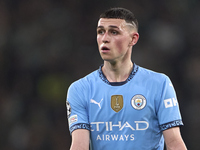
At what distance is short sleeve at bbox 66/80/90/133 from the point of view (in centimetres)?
412

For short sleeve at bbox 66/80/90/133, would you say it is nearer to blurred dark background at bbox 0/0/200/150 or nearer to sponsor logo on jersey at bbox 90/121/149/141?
sponsor logo on jersey at bbox 90/121/149/141

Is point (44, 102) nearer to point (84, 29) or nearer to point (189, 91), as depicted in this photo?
point (84, 29)

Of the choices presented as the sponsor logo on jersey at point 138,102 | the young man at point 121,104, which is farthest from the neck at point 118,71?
the sponsor logo on jersey at point 138,102

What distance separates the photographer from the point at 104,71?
4.36 meters

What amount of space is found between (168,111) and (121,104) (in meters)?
0.40

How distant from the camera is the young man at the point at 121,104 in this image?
4.05 m

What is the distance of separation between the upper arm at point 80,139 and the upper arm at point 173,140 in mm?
657

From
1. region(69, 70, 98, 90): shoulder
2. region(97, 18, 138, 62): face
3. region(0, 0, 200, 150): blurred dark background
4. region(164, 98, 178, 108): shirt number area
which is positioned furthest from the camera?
region(0, 0, 200, 150): blurred dark background

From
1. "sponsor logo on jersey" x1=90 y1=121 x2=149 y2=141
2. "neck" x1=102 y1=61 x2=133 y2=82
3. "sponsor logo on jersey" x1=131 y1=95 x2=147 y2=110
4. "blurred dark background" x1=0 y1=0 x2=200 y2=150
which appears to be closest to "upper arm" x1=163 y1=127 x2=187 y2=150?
"sponsor logo on jersey" x1=90 y1=121 x2=149 y2=141

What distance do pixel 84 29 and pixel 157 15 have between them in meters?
1.45

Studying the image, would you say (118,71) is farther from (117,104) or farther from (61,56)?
(61,56)

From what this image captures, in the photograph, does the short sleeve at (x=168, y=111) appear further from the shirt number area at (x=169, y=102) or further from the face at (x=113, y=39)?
the face at (x=113, y=39)

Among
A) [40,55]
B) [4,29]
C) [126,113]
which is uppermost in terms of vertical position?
[4,29]

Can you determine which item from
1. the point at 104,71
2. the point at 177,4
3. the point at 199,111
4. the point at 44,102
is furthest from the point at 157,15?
the point at 104,71
